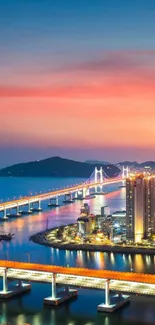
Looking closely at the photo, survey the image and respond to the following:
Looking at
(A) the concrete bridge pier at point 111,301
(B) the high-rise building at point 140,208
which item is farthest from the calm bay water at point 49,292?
(B) the high-rise building at point 140,208

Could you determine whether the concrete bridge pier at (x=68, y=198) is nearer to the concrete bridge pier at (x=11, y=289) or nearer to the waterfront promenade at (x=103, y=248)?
the waterfront promenade at (x=103, y=248)

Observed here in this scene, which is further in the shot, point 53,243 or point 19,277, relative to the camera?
point 53,243

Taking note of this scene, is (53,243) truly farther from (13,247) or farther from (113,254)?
(113,254)

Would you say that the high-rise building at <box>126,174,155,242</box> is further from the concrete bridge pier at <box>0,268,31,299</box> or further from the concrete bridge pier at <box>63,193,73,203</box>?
→ the concrete bridge pier at <box>63,193,73,203</box>

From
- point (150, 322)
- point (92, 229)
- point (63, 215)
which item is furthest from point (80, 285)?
point (63, 215)

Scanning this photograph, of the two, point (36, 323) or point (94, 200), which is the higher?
point (94, 200)

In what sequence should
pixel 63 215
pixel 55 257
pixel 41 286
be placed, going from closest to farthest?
pixel 41 286
pixel 55 257
pixel 63 215

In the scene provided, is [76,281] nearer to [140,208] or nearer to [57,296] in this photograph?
[57,296]

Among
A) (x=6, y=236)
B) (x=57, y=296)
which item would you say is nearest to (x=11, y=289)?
(x=57, y=296)
